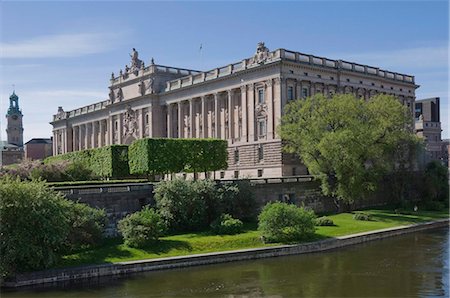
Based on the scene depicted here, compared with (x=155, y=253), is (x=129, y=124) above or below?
above

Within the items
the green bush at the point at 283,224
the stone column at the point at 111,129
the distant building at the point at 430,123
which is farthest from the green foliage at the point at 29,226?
the distant building at the point at 430,123

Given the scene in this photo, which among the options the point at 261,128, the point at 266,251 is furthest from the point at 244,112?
the point at 266,251

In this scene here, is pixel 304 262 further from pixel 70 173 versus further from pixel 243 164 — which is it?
pixel 243 164

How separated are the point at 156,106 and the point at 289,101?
107ft

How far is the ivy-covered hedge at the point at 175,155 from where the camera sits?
59906 mm

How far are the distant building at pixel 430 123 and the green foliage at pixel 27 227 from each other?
4612 inches

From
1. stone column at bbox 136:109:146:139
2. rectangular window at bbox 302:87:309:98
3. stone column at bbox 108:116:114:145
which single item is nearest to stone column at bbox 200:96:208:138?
stone column at bbox 136:109:146:139

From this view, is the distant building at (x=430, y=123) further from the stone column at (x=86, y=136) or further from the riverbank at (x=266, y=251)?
the riverbank at (x=266, y=251)

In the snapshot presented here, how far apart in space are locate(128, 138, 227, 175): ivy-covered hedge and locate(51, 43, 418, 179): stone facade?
11.8 meters

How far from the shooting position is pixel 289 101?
7294 centimetres

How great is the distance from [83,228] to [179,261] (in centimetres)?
752

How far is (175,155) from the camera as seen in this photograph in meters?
61.1

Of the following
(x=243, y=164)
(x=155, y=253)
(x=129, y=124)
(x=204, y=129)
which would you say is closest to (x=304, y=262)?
(x=155, y=253)

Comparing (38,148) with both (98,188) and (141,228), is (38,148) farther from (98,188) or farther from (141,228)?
(141,228)
